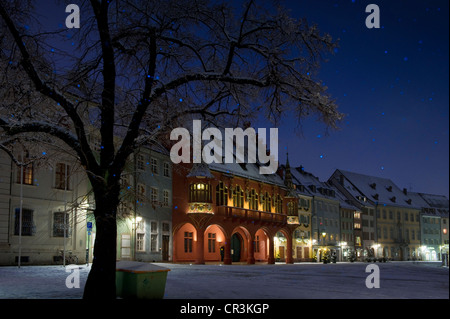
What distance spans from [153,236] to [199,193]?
563cm

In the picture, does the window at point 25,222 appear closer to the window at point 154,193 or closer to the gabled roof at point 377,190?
the window at point 154,193

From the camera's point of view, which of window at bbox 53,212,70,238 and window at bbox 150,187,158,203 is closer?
window at bbox 53,212,70,238

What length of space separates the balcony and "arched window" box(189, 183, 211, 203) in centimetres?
200

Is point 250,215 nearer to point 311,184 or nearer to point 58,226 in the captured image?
point 311,184

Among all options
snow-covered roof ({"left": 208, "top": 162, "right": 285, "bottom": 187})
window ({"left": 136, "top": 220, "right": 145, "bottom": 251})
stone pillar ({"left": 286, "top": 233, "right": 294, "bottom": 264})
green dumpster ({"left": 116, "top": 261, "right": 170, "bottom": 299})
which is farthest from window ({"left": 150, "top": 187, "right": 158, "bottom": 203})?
green dumpster ({"left": 116, "top": 261, "right": 170, "bottom": 299})

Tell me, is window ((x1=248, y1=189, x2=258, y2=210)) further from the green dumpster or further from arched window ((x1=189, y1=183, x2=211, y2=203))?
the green dumpster

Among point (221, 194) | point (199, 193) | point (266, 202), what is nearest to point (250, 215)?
point (266, 202)

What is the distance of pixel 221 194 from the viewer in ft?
154

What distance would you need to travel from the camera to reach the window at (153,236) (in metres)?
41.2

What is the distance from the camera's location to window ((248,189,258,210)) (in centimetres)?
5165

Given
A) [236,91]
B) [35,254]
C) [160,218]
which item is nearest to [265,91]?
[236,91]

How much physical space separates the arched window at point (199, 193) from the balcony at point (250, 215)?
6.56 feet

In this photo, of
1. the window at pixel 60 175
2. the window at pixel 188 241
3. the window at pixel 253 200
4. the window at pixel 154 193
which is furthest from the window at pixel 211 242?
Answer: the window at pixel 60 175
